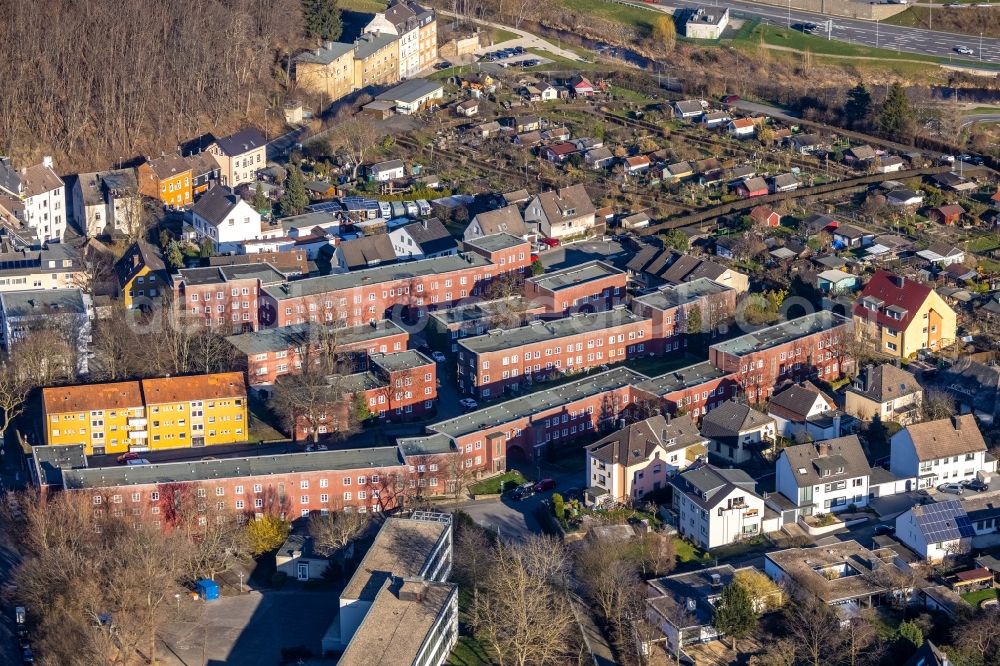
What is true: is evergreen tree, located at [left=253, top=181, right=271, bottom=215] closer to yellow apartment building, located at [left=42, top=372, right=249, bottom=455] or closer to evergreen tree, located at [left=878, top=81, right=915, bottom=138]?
yellow apartment building, located at [left=42, top=372, right=249, bottom=455]

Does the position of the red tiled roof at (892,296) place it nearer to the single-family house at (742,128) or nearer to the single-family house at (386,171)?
the single-family house at (742,128)

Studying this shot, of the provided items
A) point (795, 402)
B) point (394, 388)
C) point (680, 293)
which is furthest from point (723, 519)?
point (680, 293)

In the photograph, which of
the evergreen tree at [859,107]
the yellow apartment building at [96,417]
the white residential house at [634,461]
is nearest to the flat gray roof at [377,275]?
the yellow apartment building at [96,417]

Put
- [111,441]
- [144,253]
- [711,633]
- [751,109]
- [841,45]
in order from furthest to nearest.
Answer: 1. [841,45]
2. [751,109]
3. [144,253]
4. [111,441]
5. [711,633]

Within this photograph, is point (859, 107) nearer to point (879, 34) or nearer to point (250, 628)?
point (879, 34)

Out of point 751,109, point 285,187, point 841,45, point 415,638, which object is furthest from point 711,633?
point 841,45

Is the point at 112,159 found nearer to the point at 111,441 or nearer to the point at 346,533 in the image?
the point at 111,441
